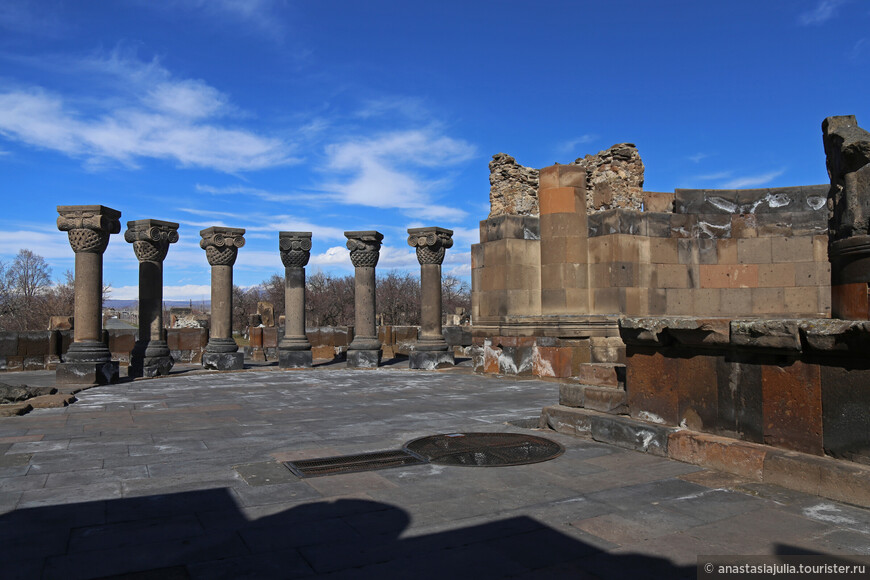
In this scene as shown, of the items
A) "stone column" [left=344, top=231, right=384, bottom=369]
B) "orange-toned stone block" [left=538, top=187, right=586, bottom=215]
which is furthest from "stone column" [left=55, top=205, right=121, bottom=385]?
"orange-toned stone block" [left=538, top=187, right=586, bottom=215]

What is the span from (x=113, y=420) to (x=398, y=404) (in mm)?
3979

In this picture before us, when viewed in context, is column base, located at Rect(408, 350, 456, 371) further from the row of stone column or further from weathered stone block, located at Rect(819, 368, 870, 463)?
weathered stone block, located at Rect(819, 368, 870, 463)

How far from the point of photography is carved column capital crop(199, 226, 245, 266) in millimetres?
16578

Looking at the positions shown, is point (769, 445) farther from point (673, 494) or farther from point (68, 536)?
point (68, 536)

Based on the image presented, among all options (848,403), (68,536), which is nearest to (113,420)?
(68,536)

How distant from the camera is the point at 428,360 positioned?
1669cm

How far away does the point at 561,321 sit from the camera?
12961mm

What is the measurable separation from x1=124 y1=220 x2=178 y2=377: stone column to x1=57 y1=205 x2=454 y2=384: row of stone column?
25mm

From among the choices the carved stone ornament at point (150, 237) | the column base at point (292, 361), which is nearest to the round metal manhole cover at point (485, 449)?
the column base at point (292, 361)

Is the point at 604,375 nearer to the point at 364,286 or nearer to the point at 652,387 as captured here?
the point at 652,387

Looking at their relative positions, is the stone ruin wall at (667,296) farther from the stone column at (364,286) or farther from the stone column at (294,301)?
the stone column at (294,301)

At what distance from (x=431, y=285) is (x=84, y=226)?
8562 millimetres

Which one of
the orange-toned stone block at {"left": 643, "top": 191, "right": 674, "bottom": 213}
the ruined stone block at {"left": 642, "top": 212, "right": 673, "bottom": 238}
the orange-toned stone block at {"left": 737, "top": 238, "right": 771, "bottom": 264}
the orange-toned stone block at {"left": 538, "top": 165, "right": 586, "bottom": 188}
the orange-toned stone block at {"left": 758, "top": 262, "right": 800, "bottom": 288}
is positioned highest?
the orange-toned stone block at {"left": 538, "top": 165, "right": 586, "bottom": 188}

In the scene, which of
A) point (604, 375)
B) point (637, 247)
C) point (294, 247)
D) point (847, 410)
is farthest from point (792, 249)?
point (294, 247)
